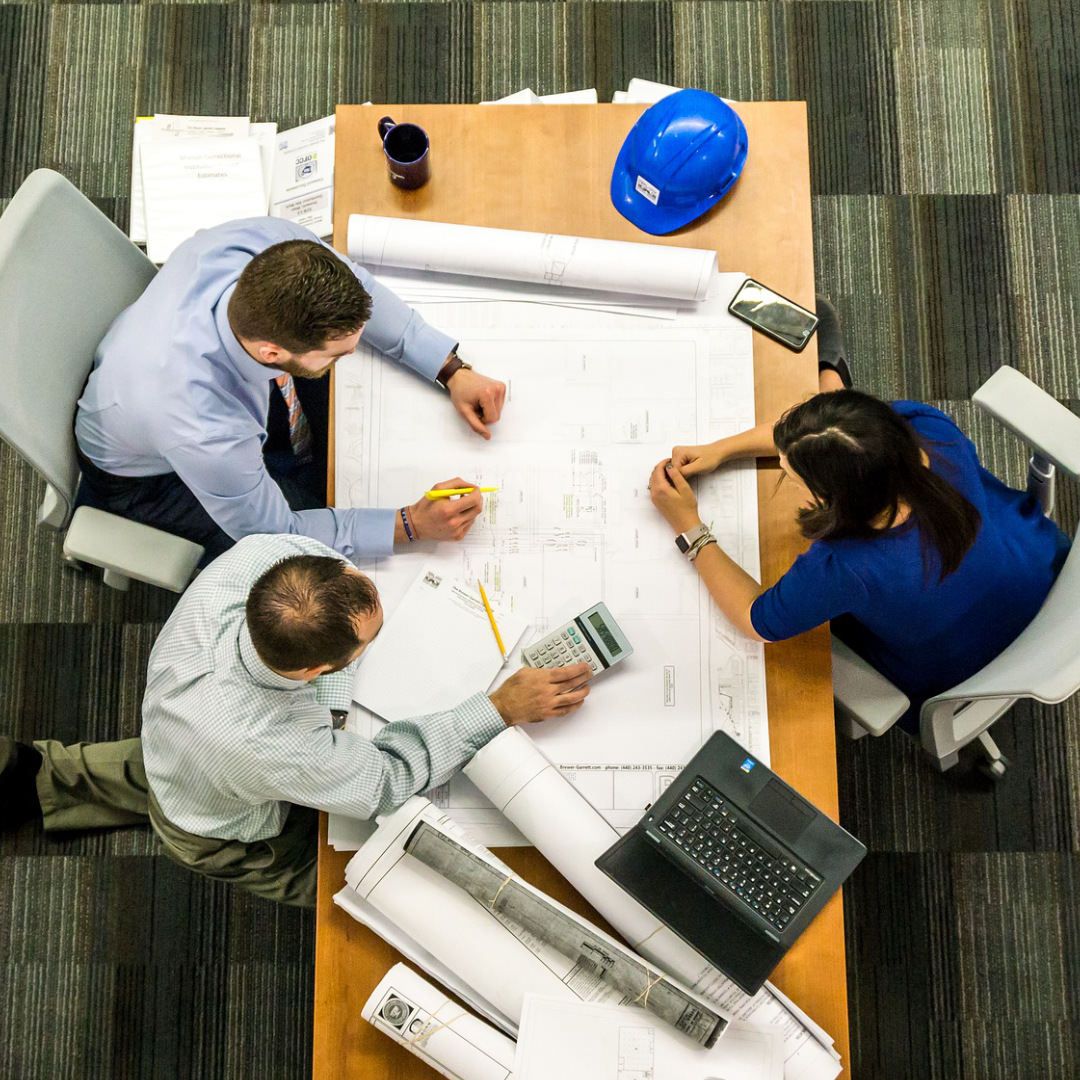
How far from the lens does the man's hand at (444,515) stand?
1.31 metres

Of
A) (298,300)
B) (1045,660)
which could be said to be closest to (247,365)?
(298,300)

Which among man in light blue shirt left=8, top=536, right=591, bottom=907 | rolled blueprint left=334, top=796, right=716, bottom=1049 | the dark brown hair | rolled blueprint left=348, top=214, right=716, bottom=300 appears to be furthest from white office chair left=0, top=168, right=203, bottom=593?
the dark brown hair

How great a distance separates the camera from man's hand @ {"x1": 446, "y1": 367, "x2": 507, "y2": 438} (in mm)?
1354

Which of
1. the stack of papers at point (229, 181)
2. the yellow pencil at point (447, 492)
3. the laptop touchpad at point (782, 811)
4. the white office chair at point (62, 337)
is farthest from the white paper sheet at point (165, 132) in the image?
the laptop touchpad at point (782, 811)

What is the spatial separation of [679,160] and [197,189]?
109 centimetres

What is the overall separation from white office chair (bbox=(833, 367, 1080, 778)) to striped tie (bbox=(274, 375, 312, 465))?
892 millimetres

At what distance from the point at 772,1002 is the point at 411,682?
1.93 ft

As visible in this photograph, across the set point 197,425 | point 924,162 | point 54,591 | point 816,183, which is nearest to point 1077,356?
point 924,162

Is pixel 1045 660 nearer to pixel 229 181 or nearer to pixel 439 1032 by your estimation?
pixel 439 1032

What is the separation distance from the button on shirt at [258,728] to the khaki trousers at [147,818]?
0.45ft

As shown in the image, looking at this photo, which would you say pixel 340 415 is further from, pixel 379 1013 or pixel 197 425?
pixel 379 1013

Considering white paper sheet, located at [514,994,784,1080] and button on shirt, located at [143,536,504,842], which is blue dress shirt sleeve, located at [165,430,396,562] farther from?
white paper sheet, located at [514,994,784,1080]

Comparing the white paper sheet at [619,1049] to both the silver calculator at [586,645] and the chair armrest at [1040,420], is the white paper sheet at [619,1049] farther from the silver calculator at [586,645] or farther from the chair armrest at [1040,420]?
the chair armrest at [1040,420]

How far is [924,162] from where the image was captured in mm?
2258
